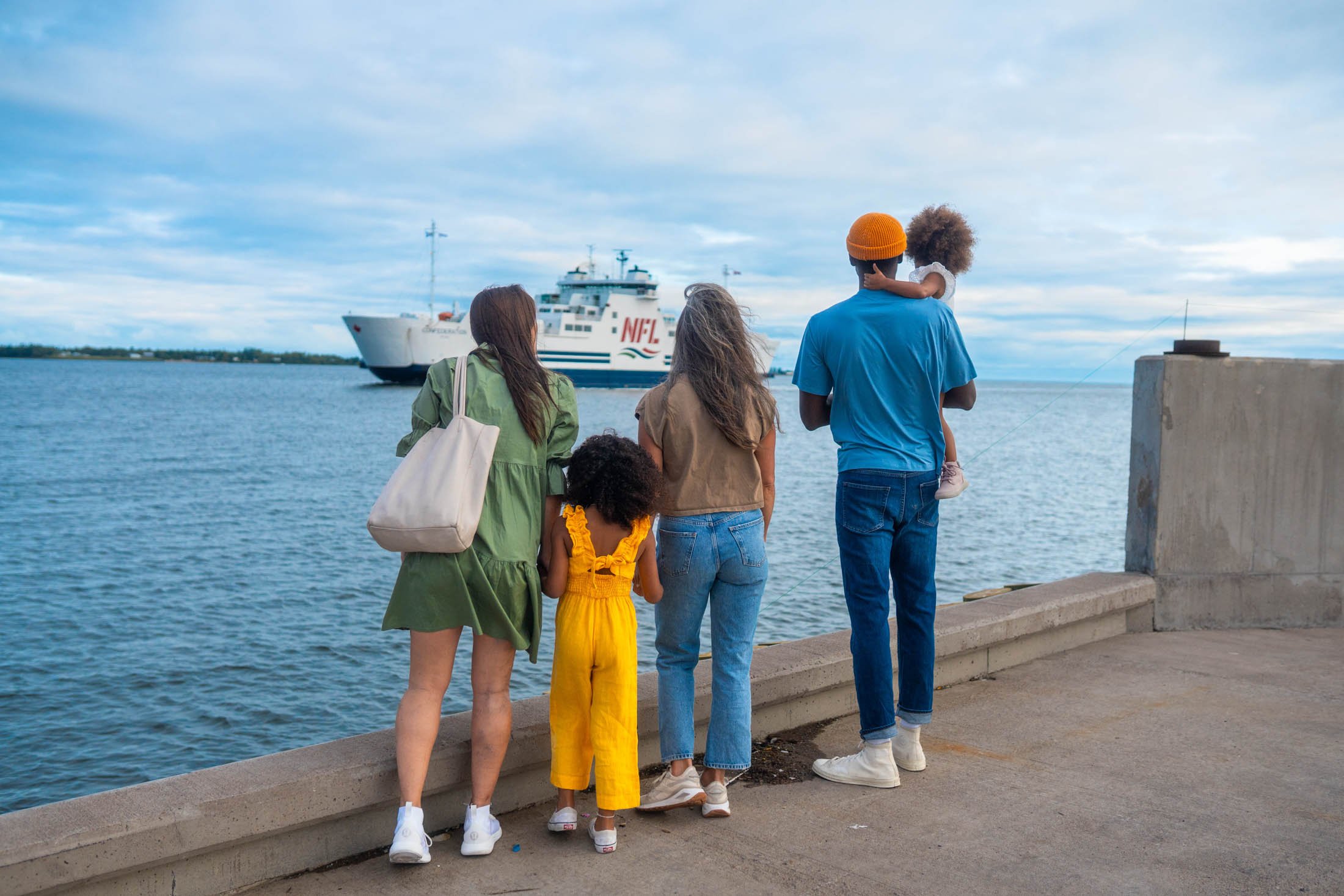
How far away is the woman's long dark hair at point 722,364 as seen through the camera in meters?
2.79

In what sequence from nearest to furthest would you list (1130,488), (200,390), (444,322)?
(1130,488)
(444,322)
(200,390)

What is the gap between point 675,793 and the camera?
112 inches

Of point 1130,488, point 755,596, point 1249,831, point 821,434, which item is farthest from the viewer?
point 821,434

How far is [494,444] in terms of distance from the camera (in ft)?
8.41

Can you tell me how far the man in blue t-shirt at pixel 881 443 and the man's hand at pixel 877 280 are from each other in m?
0.02

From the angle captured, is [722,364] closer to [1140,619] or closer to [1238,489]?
[1140,619]

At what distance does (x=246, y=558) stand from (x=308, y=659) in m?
5.56

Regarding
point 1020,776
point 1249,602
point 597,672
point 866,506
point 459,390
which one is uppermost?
point 459,390

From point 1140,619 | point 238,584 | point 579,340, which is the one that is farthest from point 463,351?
point 1140,619

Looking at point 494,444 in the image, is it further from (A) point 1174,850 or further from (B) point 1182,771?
(B) point 1182,771

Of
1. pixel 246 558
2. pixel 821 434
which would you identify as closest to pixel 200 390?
pixel 821 434

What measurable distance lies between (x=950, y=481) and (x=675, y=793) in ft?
4.07

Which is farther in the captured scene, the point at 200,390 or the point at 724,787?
the point at 200,390

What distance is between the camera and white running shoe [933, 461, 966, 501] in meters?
3.14
